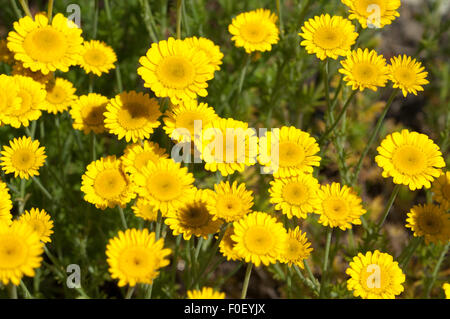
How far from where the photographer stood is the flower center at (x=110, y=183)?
2.54 metres

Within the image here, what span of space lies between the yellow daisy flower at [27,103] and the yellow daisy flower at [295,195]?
1.35 metres

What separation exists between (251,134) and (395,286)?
1028 millimetres

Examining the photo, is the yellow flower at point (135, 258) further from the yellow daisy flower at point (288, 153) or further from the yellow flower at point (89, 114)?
the yellow flower at point (89, 114)

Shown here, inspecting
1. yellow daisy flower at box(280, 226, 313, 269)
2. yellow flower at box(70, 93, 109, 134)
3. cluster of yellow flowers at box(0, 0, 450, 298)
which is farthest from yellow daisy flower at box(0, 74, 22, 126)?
yellow daisy flower at box(280, 226, 313, 269)

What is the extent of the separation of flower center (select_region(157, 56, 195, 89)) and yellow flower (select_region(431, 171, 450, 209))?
4.79 ft

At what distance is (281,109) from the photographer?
4.52 m

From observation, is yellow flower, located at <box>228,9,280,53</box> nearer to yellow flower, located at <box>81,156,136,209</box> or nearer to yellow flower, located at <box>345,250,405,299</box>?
yellow flower, located at <box>81,156,136,209</box>

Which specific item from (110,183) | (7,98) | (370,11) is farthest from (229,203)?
(370,11)

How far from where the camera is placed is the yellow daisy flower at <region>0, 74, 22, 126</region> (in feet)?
8.31

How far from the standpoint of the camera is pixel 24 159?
8.61ft

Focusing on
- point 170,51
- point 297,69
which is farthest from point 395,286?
point 297,69

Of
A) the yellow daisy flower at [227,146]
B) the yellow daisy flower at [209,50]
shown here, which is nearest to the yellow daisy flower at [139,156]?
the yellow daisy flower at [227,146]

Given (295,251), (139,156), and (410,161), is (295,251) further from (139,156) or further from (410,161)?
(139,156)
